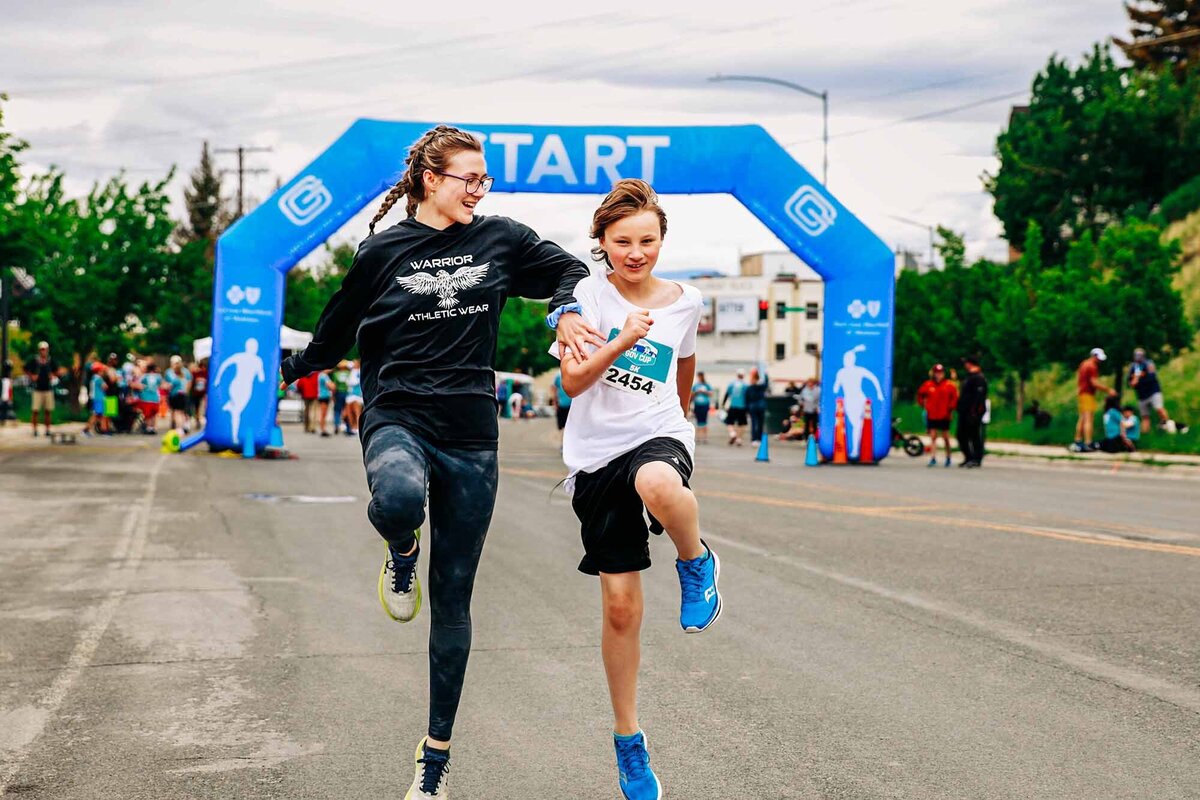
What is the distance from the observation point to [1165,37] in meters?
63.4

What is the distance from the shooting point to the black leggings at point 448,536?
14.2 feet

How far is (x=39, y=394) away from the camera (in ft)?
106

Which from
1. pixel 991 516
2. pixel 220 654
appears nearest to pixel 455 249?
pixel 220 654

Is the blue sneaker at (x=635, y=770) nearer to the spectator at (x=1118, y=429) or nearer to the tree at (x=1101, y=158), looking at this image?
the spectator at (x=1118, y=429)

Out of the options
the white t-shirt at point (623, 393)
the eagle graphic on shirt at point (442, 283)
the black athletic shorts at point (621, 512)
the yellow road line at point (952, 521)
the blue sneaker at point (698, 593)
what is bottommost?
the yellow road line at point (952, 521)

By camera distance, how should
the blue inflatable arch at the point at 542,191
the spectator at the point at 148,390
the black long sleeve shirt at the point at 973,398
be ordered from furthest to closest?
1. the spectator at the point at 148,390
2. the black long sleeve shirt at the point at 973,398
3. the blue inflatable arch at the point at 542,191

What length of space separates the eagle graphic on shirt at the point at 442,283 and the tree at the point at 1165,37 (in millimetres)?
59498

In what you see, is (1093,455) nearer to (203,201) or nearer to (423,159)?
(423,159)

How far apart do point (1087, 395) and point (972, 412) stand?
2.78m

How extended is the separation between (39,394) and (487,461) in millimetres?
30026

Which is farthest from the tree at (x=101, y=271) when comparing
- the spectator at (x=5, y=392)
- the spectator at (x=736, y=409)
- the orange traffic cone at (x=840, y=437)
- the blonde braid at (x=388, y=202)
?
the blonde braid at (x=388, y=202)

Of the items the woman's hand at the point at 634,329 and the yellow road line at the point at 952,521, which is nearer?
the woman's hand at the point at 634,329

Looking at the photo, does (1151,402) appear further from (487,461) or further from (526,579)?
(487,461)

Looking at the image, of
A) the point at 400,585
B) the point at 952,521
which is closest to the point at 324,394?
the point at 952,521
